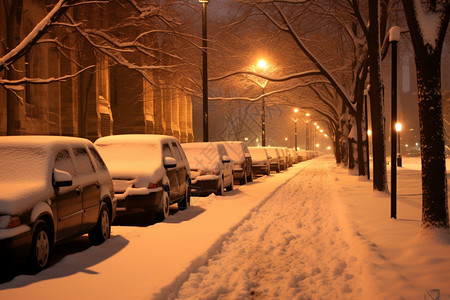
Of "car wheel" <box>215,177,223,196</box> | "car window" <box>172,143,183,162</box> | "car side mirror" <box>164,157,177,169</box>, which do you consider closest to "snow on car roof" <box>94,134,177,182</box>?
"car side mirror" <box>164,157,177,169</box>

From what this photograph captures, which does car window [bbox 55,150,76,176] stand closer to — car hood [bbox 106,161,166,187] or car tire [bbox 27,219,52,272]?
car tire [bbox 27,219,52,272]

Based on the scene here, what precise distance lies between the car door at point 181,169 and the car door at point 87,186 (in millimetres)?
4871

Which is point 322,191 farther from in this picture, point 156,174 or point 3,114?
point 3,114

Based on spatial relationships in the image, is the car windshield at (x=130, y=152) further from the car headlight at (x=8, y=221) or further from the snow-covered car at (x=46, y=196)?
the car headlight at (x=8, y=221)

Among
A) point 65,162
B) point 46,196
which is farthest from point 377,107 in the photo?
point 46,196

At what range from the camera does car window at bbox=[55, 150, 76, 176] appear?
812cm

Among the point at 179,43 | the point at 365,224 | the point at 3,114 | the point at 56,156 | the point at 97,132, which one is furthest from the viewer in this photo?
the point at 97,132

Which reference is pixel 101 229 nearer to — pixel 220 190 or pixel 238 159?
pixel 220 190

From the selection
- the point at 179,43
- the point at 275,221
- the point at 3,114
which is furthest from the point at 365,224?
the point at 3,114

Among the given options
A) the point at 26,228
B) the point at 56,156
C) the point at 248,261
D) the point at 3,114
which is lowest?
the point at 248,261

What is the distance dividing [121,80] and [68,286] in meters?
40.4

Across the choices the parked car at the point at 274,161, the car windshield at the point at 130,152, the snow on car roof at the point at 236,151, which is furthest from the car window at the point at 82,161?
the parked car at the point at 274,161

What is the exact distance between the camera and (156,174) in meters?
11.9

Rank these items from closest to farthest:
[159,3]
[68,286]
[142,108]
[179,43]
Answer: [68,286] → [159,3] → [179,43] → [142,108]
